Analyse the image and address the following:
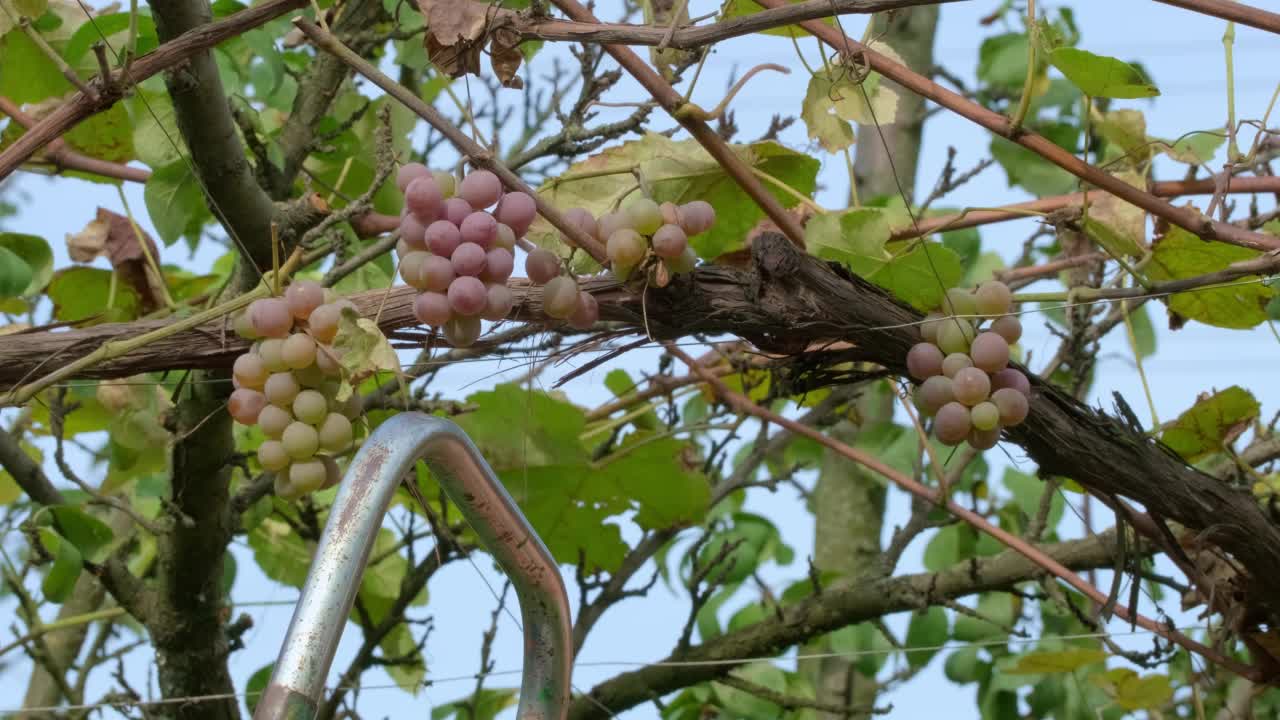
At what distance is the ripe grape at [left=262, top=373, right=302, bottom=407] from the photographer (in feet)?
2.21

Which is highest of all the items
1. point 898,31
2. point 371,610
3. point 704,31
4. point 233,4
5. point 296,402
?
point 898,31

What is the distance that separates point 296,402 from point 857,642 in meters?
Result: 1.03

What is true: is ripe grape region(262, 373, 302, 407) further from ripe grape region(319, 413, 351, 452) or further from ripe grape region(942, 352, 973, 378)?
ripe grape region(942, 352, 973, 378)

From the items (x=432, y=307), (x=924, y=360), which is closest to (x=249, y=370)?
(x=432, y=307)

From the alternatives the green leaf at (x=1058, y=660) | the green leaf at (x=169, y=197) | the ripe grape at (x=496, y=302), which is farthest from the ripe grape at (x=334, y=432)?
the green leaf at (x=1058, y=660)

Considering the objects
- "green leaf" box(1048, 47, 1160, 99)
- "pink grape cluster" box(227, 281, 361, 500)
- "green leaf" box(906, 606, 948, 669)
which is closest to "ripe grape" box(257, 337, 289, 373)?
"pink grape cluster" box(227, 281, 361, 500)

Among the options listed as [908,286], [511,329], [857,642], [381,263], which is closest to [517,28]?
[511,329]

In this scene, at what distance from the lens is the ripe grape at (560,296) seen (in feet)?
2.16

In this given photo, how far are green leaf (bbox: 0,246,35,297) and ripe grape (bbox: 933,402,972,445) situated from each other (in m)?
0.70

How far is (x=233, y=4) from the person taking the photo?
106 centimetres

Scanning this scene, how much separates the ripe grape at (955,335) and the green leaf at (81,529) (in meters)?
0.76

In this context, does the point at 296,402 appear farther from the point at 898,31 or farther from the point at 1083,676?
the point at 898,31

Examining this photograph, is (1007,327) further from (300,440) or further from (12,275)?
(12,275)

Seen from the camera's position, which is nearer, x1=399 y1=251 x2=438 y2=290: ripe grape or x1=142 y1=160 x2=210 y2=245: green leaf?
x1=399 y1=251 x2=438 y2=290: ripe grape
